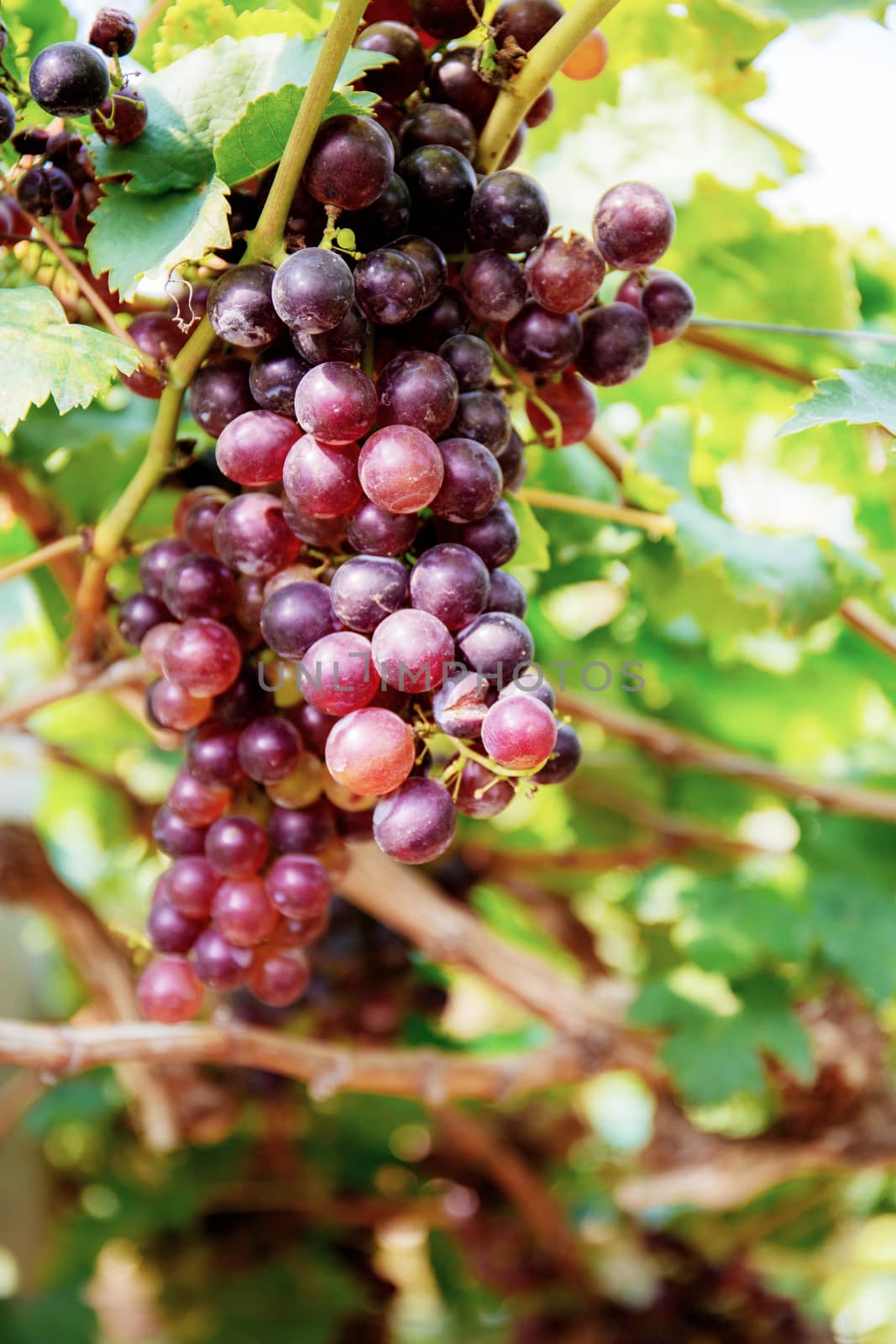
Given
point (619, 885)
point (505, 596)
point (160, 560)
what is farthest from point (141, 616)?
point (619, 885)

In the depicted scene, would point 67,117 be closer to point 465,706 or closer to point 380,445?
point 380,445

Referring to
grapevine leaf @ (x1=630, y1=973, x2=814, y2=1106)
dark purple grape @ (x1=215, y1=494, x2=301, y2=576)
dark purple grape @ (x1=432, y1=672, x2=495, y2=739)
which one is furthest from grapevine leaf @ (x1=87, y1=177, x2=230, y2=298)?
grapevine leaf @ (x1=630, y1=973, x2=814, y2=1106)

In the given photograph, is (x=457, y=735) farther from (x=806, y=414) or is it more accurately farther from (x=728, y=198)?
(x=728, y=198)

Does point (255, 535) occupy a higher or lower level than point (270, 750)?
higher

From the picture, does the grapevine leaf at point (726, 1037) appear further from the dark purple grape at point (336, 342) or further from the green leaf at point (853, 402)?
the dark purple grape at point (336, 342)

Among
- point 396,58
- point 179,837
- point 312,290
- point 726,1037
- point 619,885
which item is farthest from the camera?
point 619,885

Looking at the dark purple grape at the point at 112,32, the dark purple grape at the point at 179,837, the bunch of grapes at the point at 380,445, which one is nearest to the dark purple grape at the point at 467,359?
the bunch of grapes at the point at 380,445

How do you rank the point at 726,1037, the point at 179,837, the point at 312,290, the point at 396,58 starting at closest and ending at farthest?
the point at 312,290, the point at 396,58, the point at 179,837, the point at 726,1037
